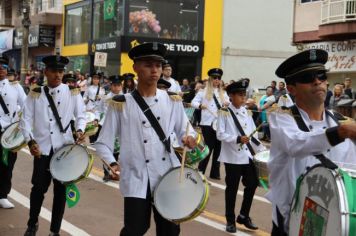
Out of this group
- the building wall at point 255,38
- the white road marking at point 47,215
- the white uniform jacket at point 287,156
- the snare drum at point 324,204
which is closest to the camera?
the snare drum at point 324,204

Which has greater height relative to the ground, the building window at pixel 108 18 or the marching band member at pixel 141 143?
the building window at pixel 108 18

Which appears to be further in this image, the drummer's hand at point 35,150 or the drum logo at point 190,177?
the drummer's hand at point 35,150

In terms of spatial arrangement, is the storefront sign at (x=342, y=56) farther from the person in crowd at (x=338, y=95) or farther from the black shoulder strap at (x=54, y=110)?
the black shoulder strap at (x=54, y=110)

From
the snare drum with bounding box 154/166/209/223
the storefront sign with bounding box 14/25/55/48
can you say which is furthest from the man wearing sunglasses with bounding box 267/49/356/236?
the storefront sign with bounding box 14/25/55/48

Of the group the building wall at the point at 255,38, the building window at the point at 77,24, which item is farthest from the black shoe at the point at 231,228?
the building window at the point at 77,24

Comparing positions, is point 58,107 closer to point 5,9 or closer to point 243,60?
point 243,60

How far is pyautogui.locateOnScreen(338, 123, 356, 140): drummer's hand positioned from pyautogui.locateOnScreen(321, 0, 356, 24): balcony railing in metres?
22.1

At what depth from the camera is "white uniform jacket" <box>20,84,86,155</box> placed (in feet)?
22.1

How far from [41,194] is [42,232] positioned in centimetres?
70

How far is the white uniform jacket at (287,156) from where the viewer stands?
383 cm

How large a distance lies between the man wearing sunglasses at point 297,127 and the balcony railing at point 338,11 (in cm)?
2144

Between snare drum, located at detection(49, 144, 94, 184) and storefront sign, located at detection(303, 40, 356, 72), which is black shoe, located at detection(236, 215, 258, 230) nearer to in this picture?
snare drum, located at detection(49, 144, 94, 184)

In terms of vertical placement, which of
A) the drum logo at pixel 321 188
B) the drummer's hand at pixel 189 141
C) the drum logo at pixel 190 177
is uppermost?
the drummer's hand at pixel 189 141

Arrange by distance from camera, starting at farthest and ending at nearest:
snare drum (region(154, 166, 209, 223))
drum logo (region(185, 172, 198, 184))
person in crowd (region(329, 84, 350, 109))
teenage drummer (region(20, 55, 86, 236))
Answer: person in crowd (region(329, 84, 350, 109)) < teenage drummer (region(20, 55, 86, 236)) < drum logo (region(185, 172, 198, 184)) < snare drum (region(154, 166, 209, 223))
